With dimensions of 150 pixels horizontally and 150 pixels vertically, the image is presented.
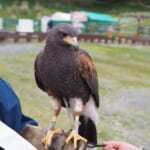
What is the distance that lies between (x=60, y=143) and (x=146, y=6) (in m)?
40.7

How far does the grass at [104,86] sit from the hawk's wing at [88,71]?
271cm

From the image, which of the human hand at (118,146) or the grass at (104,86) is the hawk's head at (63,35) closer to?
the human hand at (118,146)

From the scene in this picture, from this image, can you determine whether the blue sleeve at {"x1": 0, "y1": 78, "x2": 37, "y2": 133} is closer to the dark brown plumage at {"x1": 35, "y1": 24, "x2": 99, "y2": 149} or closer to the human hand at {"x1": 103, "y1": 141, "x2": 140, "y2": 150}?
the dark brown plumage at {"x1": 35, "y1": 24, "x2": 99, "y2": 149}

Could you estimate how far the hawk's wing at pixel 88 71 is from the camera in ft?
4.96

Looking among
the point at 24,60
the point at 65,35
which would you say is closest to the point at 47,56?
the point at 65,35

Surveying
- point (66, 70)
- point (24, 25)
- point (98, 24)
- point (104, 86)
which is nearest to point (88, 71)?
point (66, 70)

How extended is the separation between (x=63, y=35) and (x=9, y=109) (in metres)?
0.50

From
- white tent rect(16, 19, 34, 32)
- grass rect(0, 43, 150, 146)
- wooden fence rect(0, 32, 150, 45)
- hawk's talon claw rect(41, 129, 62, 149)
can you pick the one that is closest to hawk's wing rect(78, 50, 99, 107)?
hawk's talon claw rect(41, 129, 62, 149)

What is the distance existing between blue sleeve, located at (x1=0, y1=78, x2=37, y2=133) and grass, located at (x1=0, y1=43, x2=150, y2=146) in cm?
272

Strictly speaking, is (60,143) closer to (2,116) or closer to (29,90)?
(2,116)

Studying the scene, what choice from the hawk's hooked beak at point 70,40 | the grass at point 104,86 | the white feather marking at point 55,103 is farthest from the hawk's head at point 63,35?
the grass at point 104,86

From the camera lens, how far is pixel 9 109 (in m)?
1.58

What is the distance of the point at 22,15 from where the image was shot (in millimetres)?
26328

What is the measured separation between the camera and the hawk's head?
1.45m
